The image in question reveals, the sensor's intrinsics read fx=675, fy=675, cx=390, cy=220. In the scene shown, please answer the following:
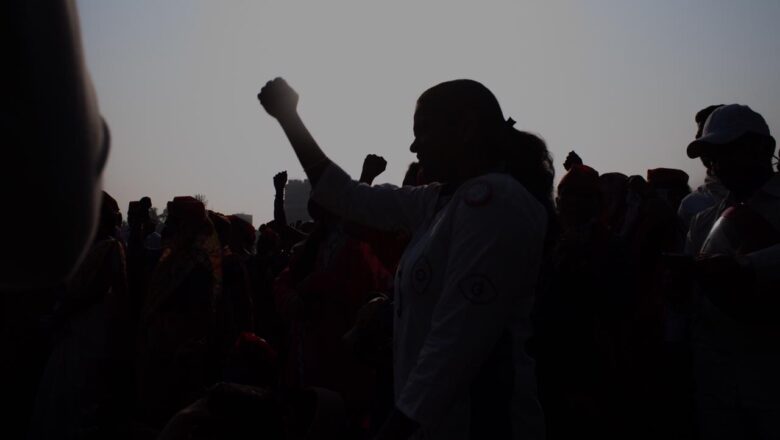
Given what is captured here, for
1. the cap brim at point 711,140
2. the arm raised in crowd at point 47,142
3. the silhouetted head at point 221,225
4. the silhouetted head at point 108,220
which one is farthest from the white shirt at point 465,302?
the silhouetted head at point 221,225

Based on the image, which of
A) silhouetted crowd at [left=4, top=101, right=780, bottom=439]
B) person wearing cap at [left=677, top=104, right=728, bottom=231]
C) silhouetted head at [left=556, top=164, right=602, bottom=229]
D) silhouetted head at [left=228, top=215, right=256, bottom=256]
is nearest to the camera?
silhouetted crowd at [left=4, top=101, right=780, bottom=439]

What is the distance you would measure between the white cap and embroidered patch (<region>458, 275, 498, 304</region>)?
5.78 ft

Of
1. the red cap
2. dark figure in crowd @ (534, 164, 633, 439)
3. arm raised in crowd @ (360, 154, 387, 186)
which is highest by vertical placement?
arm raised in crowd @ (360, 154, 387, 186)

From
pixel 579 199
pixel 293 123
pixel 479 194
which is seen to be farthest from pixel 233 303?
pixel 479 194

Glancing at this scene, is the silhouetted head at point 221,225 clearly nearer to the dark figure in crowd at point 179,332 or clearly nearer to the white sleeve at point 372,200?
the dark figure in crowd at point 179,332

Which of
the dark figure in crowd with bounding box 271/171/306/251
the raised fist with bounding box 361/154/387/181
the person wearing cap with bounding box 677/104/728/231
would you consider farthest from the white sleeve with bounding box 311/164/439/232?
the dark figure in crowd with bounding box 271/171/306/251

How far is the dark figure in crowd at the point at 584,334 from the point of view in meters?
3.30

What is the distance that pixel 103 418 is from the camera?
620 cm

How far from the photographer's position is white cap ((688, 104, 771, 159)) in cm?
304

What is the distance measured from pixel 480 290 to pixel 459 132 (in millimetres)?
591

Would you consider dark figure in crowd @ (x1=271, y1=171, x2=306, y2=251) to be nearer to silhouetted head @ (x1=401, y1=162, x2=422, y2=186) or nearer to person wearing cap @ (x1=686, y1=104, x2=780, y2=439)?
silhouetted head @ (x1=401, y1=162, x2=422, y2=186)

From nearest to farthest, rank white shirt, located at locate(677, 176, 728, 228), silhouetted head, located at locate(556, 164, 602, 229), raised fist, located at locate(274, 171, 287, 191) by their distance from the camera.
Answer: silhouetted head, located at locate(556, 164, 602, 229) < white shirt, located at locate(677, 176, 728, 228) < raised fist, located at locate(274, 171, 287, 191)

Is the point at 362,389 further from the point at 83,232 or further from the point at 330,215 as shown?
the point at 83,232

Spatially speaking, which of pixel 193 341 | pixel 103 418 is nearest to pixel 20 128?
pixel 193 341
